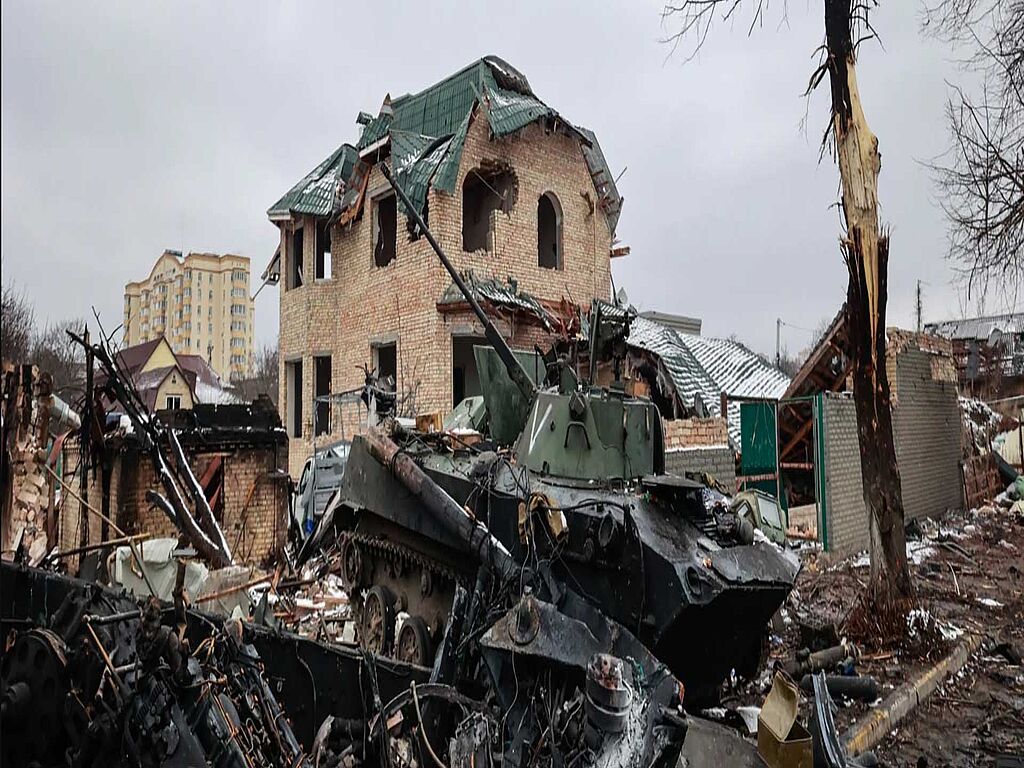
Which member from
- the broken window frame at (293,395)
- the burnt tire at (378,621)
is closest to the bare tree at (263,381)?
the broken window frame at (293,395)

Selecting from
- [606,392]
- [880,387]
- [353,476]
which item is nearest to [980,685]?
[880,387]

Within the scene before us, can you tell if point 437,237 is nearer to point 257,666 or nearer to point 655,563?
point 655,563

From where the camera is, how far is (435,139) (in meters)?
14.9

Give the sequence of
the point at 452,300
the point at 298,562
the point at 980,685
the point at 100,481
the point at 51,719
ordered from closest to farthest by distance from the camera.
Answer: the point at 51,719 → the point at 980,685 → the point at 298,562 → the point at 100,481 → the point at 452,300

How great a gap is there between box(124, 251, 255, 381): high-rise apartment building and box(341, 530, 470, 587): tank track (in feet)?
142

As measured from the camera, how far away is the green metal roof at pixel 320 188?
16297mm

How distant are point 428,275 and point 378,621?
815 centimetres

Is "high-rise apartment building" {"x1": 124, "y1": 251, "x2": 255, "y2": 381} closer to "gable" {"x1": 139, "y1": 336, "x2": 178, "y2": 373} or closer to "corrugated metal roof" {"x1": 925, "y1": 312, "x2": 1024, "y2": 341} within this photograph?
"gable" {"x1": 139, "y1": 336, "x2": 178, "y2": 373}

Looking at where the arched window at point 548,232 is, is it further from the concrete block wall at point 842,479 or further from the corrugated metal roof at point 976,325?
A: the corrugated metal roof at point 976,325

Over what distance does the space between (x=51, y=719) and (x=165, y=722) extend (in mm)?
342

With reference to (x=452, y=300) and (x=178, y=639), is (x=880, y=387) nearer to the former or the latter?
(x=178, y=639)

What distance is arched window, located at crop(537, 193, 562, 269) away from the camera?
52.8 feet

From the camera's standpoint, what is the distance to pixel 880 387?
7.73 metres

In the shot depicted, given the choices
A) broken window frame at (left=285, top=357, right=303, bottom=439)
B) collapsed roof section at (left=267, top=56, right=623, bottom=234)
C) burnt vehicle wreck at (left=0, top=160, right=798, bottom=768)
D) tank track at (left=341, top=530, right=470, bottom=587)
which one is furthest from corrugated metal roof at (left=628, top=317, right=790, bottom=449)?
tank track at (left=341, top=530, right=470, bottom=587)
